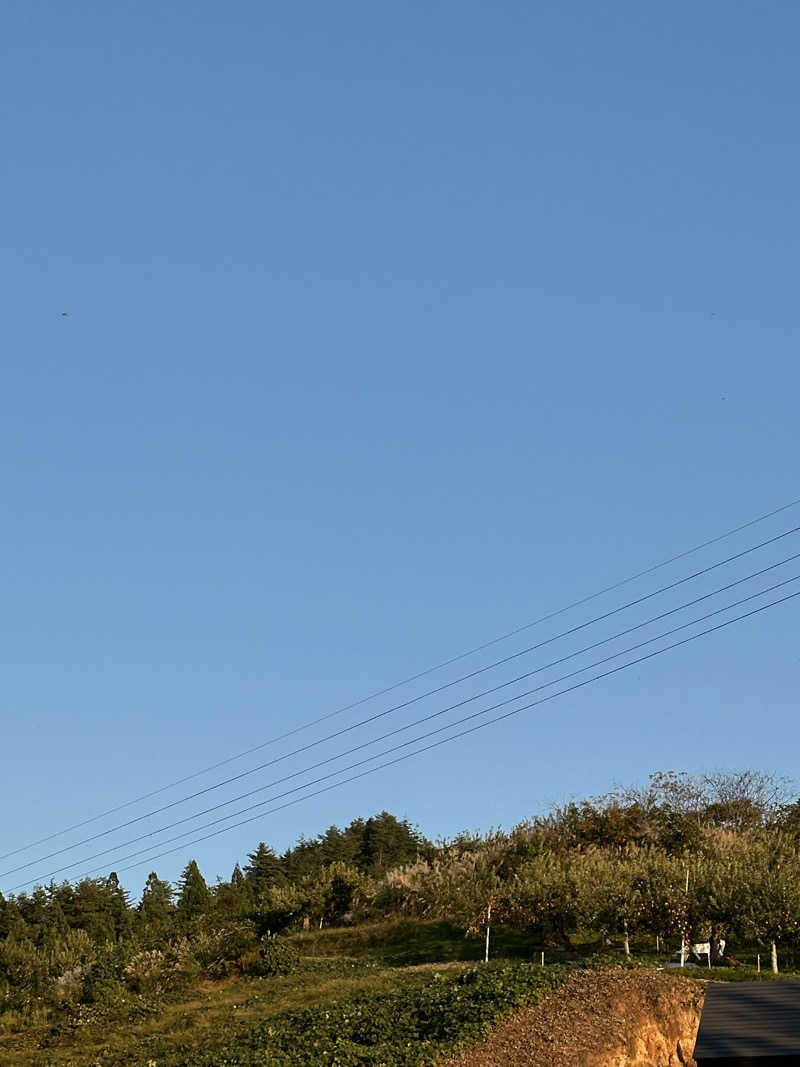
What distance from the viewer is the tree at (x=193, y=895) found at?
278 ft

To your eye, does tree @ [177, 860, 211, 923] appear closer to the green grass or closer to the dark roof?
the green grass

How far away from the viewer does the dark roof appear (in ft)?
78.2

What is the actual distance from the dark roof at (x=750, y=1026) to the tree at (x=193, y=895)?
62.0 m

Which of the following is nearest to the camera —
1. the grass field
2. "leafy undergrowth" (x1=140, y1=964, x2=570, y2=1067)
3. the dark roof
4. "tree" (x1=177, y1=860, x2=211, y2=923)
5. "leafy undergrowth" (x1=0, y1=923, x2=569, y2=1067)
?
the dark roof

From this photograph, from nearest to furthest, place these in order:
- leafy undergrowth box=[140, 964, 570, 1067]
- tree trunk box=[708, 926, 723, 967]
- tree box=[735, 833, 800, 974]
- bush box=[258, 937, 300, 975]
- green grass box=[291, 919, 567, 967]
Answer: leafy undergrowth box=[140, 964, 570, 1067]
tree box=[735, 833, 800, 974]
tree trunk box=[708, 926, 723, 967]
bush box=[258, 937, 300, 975]
green grass box=[291, 919, 567, 967]

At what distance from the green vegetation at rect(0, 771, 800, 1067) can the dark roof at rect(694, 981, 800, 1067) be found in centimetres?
828

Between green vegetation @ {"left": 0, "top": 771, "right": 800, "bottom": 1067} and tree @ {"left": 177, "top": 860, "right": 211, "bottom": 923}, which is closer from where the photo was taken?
green vegetation @ {"left": 0, "top": 771, "right": 800, "bottom": 1067}

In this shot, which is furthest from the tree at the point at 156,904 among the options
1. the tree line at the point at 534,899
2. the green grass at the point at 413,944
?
the green grass at the point at 413,944

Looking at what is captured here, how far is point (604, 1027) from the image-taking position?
33688 mm

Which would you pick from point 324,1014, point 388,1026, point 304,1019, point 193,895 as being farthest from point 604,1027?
point 193,895

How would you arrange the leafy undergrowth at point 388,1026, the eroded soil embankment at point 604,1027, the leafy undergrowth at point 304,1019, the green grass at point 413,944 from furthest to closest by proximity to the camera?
1. the green grass at point 413,944
2. the leafy undergrowth at point 304,1019
3. the eroded soil embankment at point 604,1027
4. the leafy undergrowth at point 388,1026

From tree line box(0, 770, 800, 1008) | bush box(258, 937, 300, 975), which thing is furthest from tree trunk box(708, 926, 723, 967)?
bush box(258, 937, 300, 975)

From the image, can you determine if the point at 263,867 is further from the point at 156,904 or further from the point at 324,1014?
the point at 324,1014

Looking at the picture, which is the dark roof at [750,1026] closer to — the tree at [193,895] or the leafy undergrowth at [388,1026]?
the leafy undergrowth at [388,1026]
